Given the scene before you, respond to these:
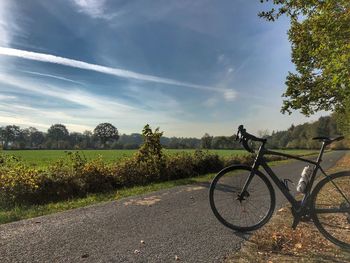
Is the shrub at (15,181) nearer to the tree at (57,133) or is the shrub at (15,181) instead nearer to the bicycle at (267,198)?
the bicycle at (267,198)

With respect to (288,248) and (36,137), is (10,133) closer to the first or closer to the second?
(36,137)

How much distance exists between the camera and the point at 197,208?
7.70m

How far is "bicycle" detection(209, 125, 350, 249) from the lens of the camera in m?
4.78

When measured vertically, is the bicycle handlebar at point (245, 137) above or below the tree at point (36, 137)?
below

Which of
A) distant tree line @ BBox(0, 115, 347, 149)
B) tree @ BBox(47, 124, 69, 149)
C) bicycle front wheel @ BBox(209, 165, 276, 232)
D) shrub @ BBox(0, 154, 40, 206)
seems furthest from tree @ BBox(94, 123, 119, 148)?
bicycle front wheel @ BBox(209, 165, 276, 232)

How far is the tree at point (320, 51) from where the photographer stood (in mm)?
9141

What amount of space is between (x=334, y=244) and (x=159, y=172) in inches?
489

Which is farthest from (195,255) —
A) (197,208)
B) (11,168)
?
(11,168)

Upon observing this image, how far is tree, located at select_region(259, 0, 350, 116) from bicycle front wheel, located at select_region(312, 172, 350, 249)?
4.44 meters

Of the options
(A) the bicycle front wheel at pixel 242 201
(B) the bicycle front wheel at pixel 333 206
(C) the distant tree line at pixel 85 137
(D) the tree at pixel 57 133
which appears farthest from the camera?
(D) the tree at pixel 57 133

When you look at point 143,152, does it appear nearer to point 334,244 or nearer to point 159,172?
point 159,172

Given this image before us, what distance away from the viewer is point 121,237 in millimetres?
5336

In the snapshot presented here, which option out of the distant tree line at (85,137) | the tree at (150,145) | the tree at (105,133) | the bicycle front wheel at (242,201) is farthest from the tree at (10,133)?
the bicycle front wheel at (242,201)

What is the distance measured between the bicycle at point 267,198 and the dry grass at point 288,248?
0.66 feet
